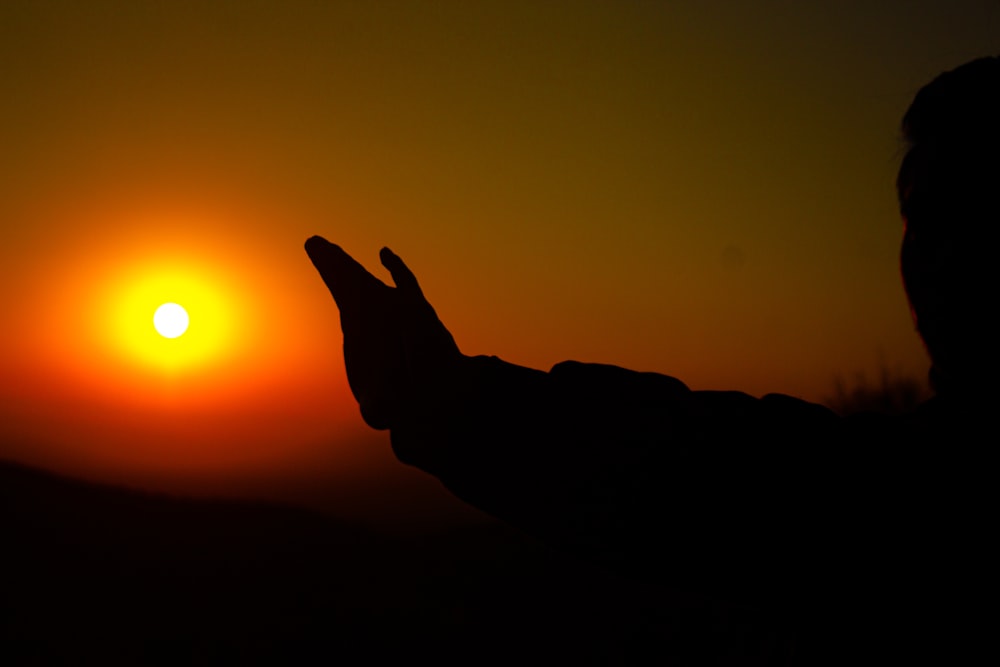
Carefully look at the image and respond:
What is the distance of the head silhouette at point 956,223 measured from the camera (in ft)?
2.55

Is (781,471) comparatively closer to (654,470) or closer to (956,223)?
(654,470)

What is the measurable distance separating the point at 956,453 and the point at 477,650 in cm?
1085

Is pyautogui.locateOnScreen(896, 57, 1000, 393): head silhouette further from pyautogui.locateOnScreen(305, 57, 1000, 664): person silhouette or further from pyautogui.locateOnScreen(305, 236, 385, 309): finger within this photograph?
pyautogui.locateOnScreen(305, 236, 385, 309): finger

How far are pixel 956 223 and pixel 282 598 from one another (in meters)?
13.5

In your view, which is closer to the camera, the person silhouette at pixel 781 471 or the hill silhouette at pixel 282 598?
the person silhouette at pixel 781 471

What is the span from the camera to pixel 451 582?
13.5 meters

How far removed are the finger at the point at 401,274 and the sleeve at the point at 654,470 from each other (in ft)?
0.62

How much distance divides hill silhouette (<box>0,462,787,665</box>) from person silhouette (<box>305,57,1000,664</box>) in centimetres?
821

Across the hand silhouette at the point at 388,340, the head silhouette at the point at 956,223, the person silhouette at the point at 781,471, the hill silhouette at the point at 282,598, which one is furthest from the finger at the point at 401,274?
the hill silhouette at the point at 282,598

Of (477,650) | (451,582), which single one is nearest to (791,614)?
(477,650)

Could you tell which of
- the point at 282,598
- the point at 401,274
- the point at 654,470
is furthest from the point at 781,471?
the point at 282,598

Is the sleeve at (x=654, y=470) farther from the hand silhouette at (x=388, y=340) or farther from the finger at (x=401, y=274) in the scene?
the finger at (x=401, y=274)

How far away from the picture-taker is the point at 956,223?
815mm

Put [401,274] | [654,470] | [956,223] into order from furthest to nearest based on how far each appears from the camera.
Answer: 1. [401,274]
2. [956,223]
3. [654,470]
